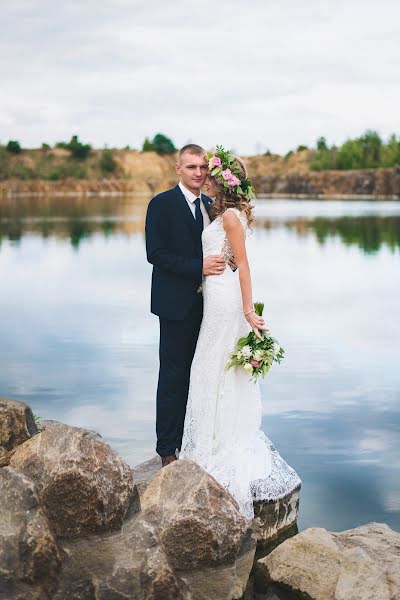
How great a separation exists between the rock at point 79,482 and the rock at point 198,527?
219 millimetres

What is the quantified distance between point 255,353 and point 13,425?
6.17 ft

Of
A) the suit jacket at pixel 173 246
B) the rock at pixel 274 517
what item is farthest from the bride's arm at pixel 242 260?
the rock at pixel 274 517

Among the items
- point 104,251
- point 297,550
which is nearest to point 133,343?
point 297,550

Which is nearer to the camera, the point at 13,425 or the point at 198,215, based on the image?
the point at 198,215

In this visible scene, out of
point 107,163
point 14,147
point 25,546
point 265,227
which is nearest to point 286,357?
point 25,546

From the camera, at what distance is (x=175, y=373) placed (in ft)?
23.4

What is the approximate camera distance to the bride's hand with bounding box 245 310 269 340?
22.1 ft

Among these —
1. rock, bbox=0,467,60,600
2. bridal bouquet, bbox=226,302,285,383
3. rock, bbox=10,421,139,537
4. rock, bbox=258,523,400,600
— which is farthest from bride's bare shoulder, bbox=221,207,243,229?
rock, bbox=0,467,60,600

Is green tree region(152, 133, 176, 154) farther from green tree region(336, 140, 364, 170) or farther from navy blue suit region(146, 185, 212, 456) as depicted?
navy blue suit region(146, 185, 212, 456)

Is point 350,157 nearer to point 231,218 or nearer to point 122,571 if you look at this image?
point 231,218

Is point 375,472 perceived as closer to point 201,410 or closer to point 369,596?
point 201,410

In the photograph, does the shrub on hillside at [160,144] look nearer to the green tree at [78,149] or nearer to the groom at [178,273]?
the green tree at [78,149]

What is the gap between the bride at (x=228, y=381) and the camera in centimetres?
667

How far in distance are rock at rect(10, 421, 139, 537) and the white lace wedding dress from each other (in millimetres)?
1269
